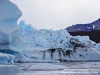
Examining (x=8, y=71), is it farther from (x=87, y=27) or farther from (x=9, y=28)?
(x=87, y=27)

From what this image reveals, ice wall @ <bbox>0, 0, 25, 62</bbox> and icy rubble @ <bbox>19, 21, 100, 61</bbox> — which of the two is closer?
ice wall @ <bbox>0, 0, 25, 62</bbox>

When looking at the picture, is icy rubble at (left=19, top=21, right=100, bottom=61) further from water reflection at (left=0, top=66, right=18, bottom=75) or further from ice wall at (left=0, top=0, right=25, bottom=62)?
water reflection at (left=0, top=66, right=18, bottom=75)

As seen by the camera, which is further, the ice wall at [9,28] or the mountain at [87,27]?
the mountain at [87,27]

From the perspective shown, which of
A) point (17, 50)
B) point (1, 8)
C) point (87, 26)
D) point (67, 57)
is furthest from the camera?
point (87, 26)

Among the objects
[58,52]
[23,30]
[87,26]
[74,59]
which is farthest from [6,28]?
[87,26]

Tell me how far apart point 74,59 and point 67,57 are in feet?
1.90

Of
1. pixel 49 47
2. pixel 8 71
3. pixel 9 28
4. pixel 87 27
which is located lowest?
pixel 8 71

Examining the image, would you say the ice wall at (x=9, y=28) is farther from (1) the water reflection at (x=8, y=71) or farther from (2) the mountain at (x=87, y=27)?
(2) the mountain at (x=87, y=27)

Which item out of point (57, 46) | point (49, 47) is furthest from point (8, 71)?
point (57, 46)

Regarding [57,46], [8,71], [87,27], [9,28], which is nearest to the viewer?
[8,71]

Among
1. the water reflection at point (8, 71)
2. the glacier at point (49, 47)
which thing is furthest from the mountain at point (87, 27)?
the water reflection at point (8, 71)

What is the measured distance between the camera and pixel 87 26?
51.2m

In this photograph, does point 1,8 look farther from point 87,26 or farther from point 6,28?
point 87,26

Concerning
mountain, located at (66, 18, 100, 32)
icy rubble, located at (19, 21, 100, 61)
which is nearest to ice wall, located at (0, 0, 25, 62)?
icy rubble, located at (19, 21, 100, 61)
